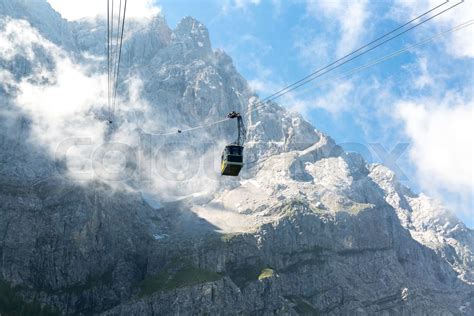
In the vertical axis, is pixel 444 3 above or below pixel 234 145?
above

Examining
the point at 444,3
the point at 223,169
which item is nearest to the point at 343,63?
the point at 444,3

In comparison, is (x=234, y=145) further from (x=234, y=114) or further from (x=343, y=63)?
(x=343, y=63)

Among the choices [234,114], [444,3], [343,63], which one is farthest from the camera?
[234,114]

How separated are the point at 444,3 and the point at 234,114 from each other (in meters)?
38.0

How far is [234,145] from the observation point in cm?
7706

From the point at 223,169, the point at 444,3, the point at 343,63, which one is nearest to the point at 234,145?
the point at 223,169

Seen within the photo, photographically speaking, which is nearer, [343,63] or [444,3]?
[444,3]

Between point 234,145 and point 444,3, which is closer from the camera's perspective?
point 444,3

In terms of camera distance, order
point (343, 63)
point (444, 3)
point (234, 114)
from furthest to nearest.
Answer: point (234, 114), point (343, 63), point (444, 3)

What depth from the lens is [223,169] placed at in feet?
257

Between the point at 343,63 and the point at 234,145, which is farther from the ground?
the point at 343,63

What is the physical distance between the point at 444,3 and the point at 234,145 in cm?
3926

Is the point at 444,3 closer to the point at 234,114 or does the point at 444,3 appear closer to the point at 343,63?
the point at 343,63

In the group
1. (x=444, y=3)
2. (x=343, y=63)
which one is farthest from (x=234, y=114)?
(x=444, y=3)
